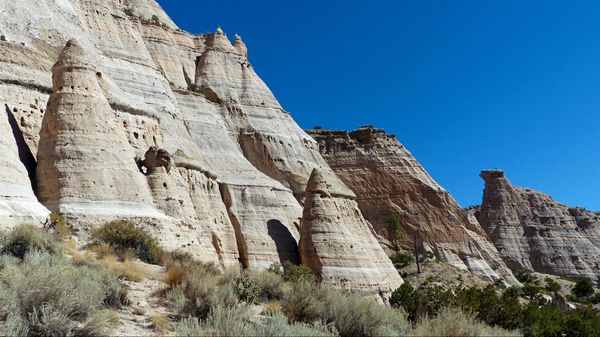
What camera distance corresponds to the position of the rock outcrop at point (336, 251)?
3391 cm

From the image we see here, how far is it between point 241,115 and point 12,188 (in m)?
29.3

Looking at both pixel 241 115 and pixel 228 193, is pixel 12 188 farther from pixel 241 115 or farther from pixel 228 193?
pixel 241 115

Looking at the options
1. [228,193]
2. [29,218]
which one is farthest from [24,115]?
[228,193]

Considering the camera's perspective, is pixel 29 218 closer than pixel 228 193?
Yes

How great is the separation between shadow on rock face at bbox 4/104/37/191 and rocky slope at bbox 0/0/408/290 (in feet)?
0.22

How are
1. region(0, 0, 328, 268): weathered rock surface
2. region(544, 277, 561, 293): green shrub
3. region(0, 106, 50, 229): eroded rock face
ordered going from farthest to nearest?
region(544, 277, 561, 293): green shrub
region(0, 0, 328, 268): weathered rock surface
region(0, 106, 50, 229): eroded rock face

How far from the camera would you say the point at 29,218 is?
1853cm

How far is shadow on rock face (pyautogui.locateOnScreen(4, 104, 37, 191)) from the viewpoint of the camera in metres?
23.0

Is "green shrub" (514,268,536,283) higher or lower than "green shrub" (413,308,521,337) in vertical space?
higher

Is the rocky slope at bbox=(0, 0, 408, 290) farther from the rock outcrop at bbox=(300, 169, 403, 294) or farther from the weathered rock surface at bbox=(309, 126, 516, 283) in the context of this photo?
the weathered rock surface at bbox=(309, 126, 516, 283)

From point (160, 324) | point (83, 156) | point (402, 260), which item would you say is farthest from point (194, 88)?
point (160, 324)

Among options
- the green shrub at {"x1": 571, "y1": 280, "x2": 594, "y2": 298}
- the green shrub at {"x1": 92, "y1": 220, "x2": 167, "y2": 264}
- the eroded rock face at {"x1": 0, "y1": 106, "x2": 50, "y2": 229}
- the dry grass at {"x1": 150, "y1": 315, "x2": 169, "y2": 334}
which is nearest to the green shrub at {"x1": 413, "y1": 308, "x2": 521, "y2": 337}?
the dry grass at {"x1": 150, "y1": 315, "x2": 169, "y2": 334}

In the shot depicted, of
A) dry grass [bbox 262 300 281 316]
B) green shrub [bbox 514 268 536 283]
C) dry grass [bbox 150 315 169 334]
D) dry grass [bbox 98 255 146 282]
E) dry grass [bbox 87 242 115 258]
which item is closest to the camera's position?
dry grass [bbox 150 315 169 334]

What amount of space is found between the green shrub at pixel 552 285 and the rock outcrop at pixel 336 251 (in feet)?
96.6
